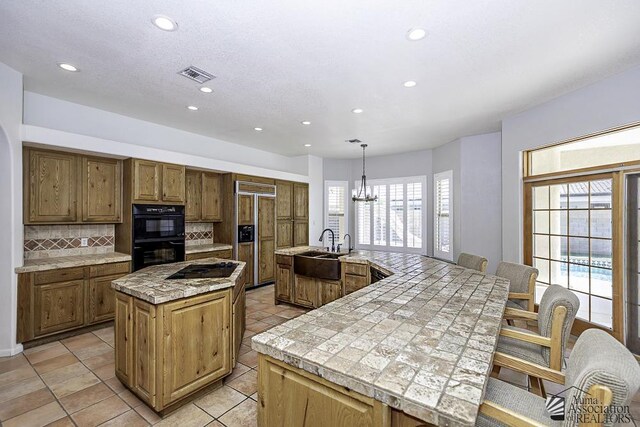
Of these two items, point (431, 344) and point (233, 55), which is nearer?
point (431, 344)

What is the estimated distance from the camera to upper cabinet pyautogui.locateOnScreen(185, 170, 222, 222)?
4.90 meters

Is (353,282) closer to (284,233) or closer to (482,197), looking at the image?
(284,233)

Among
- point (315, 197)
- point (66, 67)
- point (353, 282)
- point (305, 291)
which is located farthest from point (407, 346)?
point (315, 197)

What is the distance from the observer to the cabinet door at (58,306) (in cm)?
313

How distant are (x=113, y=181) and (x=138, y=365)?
2900 mm

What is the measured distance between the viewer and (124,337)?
7.38ft

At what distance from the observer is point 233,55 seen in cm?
252

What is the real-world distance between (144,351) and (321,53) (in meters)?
2.76

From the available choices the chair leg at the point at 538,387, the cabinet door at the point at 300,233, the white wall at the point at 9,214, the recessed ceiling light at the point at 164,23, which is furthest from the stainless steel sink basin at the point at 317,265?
the white wall at the point at 9,214

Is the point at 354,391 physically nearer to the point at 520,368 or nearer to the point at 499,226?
the point at 520,368

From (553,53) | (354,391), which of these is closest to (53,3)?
(354,391)

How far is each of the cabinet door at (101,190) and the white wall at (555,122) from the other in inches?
222

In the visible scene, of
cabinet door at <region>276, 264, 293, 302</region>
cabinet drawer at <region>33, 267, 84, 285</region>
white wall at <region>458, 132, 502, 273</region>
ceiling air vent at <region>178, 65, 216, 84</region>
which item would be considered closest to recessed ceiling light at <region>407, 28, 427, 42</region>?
ceiling air vent at <region>178, 65, 216, 84</region>

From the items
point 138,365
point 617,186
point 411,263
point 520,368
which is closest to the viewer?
point 520,368
